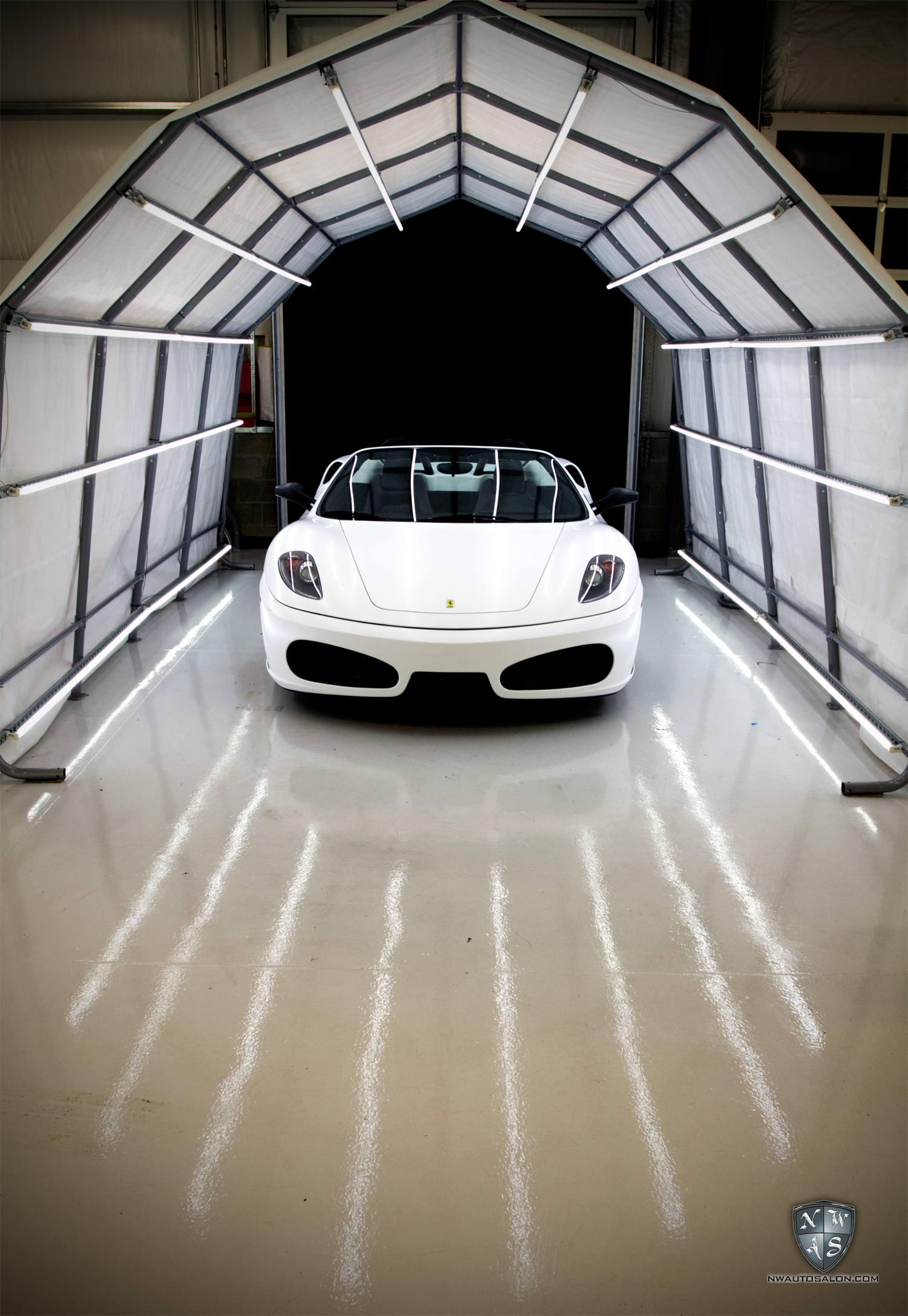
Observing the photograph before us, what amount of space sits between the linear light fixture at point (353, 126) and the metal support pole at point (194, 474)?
5.40 ft

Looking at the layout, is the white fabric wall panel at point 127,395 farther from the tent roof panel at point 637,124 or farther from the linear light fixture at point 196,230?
the tent roof panel at point 637,124

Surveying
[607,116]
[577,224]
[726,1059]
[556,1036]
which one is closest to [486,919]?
[556,1036]

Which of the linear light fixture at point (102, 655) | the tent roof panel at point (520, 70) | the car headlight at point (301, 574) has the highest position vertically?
the tent roof panel at point (520, 70)

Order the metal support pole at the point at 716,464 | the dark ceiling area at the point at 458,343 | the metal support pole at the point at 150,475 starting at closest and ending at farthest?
the metal support pole at the point at 150,475, the metal support pole at the point at 716,464, the dark ceiling area at the point at 458,343

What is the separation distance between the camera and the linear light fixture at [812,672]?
13.4ft

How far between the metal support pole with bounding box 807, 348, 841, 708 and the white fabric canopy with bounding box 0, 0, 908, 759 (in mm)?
16

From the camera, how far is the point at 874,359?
3988 millimetres

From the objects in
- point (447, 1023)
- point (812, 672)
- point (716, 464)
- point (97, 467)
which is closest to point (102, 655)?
point (97, 467)

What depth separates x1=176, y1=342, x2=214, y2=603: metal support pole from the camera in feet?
22.2

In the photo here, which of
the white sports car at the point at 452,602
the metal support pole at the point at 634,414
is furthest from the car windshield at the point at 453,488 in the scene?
the metal support pole at the point at 634,414

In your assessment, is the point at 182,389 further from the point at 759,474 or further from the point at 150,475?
the point at 759,474

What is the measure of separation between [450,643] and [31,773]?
186 centimetres

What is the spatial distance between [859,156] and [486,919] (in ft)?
29.3

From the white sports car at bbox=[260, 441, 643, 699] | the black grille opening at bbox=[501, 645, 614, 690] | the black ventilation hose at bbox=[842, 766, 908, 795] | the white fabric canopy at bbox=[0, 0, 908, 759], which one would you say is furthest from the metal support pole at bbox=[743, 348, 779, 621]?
the black ventilation hose at bbox=[842, 766, 908, 795]
